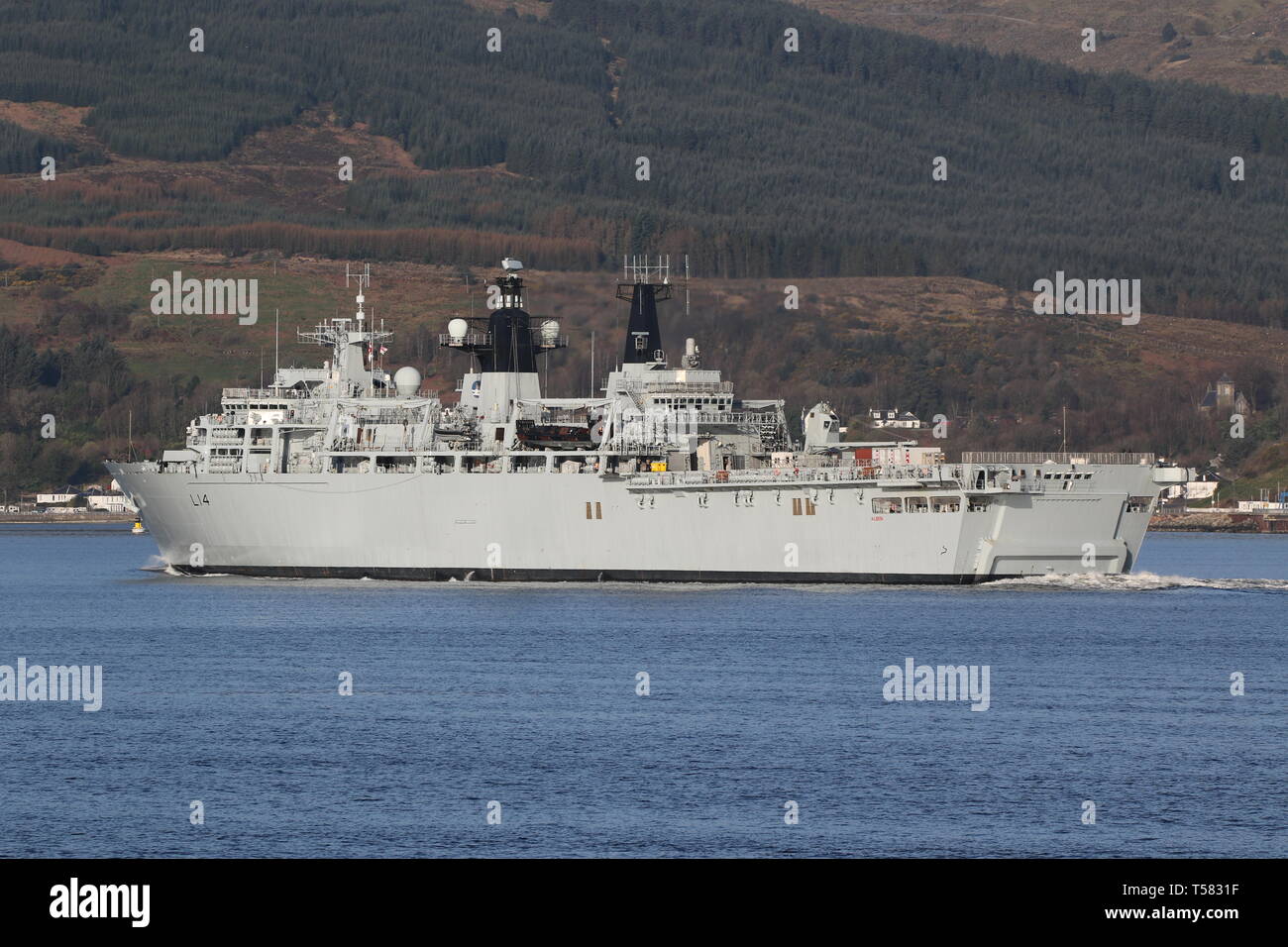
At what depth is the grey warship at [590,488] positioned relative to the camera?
57.2 metres

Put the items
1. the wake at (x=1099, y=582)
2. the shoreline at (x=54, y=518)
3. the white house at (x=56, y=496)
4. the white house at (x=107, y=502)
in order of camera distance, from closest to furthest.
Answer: the wake at (x=1099, y=582) → the shoreline at (x=54, y=518) → the white house at (x=107, y=502) → the white house at (x=56, y=496)

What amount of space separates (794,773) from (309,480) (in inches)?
1490

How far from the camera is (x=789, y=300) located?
413 ft

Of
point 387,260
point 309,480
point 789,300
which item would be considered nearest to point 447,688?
point 309,480

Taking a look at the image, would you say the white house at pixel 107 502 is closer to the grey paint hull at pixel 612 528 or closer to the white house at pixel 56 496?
the white house at pixel 56 496

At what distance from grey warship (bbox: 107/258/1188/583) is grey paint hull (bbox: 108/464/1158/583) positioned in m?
0.07

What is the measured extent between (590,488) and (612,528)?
146cm

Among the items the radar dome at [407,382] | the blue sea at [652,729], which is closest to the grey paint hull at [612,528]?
the blue sea at [652,729]

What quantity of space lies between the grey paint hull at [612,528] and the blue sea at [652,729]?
2.12 meters

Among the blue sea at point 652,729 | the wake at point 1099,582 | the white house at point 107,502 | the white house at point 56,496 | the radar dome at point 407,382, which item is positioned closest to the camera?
the blue sea at point 652,729

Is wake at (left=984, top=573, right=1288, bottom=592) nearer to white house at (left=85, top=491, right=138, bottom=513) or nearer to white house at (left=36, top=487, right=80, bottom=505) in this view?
white house at (left=85, top=491, right=138, bottom=513)

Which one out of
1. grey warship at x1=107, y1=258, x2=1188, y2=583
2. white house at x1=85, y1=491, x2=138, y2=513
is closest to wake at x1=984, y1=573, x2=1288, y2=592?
grey warship at x1=107, y1=258, x2=1188, y2=583

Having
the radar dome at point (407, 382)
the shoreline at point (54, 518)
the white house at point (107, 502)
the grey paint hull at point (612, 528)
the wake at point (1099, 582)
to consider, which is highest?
the radar dome at point (407, 382)

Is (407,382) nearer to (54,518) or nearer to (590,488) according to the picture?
(590,488)
